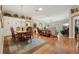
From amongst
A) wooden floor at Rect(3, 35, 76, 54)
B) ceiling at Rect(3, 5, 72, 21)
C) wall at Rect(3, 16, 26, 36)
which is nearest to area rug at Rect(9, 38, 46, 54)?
wooden floor at Rect(3, 35, 76, 54)

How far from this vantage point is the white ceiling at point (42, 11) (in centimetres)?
218

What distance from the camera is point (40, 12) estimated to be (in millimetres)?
2240

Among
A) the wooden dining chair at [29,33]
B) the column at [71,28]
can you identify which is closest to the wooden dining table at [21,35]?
the wooden dining chair at [29,33]

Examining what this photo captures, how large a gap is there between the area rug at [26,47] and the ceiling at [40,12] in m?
0.44

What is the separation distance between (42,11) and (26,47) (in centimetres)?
65

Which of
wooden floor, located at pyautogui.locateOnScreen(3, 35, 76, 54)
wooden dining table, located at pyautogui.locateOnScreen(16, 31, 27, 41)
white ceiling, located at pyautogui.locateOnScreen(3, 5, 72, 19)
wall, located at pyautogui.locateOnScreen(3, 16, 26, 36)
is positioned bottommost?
wooden floor, located at pyautogui.locateOnScreen(3, 35, 76, 54)

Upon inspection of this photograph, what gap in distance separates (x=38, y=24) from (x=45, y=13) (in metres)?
0.22

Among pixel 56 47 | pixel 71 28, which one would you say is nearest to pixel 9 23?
pixel 56 47

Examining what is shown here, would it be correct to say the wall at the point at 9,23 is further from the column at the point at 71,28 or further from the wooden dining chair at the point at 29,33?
the column at the point at 71,28

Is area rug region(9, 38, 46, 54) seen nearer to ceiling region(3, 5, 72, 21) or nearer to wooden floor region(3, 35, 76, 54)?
wooden floor region(3, 35, 76, 54)

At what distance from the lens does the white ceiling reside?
7.14 feet

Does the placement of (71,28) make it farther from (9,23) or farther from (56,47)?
(9,23)
